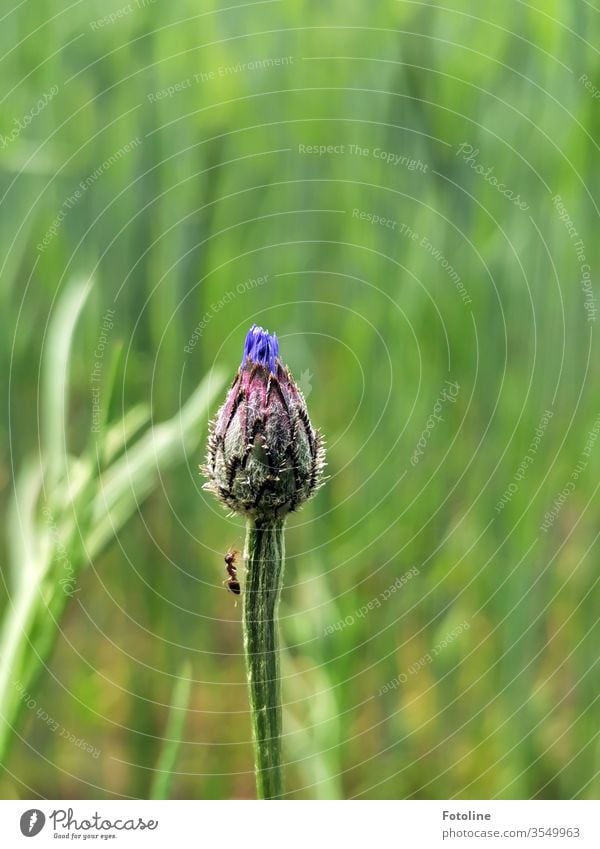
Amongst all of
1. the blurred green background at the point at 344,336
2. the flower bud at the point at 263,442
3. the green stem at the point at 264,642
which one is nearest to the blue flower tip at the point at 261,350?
the flower bud at the point at 263,442

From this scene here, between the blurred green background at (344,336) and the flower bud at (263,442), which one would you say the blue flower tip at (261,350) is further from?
the blurred green background at (344,336)

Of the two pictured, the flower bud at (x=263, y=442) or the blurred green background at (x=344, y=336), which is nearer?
the flower bud at (x=263, y=442)

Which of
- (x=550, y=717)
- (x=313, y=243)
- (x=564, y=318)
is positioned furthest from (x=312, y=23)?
(x=550, y=717)

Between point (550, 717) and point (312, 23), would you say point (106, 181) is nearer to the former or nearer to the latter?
point (312, 23)
